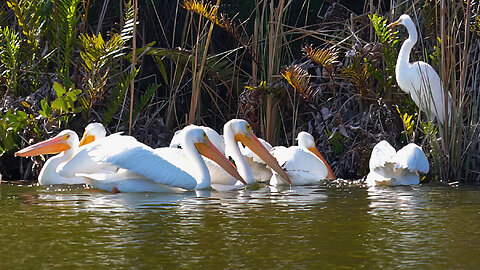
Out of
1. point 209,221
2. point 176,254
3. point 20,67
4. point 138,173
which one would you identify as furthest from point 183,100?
point 176,254

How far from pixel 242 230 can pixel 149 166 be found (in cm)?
230

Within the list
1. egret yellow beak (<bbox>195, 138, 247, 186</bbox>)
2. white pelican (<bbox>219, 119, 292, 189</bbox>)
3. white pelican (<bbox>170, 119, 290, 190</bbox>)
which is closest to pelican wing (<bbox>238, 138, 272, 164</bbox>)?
white pelican (<bbox>170, 119, 290, 190</bbox>)

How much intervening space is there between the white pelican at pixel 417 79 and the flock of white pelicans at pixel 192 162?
0.93 metres

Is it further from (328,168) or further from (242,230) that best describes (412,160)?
(242,230)

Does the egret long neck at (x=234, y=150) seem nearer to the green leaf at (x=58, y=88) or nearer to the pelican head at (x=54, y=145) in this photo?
the pelican head at (x=54, y=145)

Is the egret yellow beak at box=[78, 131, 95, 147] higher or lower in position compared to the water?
higher

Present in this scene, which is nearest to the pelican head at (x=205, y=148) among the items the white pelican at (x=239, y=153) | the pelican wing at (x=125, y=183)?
the white pelican at (x=239, y=153)

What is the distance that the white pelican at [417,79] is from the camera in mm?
8172

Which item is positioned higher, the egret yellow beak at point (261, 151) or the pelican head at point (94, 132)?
the pelican head at point (94, 132)

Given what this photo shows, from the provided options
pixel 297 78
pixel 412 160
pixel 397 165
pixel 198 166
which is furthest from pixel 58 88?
pixel 412 160

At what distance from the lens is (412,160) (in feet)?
23.4

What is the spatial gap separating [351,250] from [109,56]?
5360 millimetres

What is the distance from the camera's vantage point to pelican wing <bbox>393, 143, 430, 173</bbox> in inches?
280

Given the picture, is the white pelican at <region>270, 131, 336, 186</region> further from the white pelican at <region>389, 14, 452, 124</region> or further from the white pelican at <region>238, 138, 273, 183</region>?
the white pelican at <region>389, 14, 452, 124</region>
